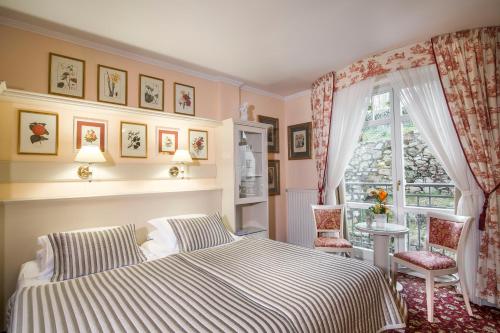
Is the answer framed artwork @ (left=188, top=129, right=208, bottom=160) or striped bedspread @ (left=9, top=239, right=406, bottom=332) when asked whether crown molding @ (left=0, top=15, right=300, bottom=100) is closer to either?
framed artwork @ (left=188, top=129, right=208, bottom=160)

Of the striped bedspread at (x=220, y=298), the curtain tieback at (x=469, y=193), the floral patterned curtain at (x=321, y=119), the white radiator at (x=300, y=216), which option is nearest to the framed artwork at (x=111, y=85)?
the striped bedspread at (x=220, y=298)

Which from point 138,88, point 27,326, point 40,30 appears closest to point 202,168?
point 138,88

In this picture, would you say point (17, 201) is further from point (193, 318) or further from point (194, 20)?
point (194, 20)

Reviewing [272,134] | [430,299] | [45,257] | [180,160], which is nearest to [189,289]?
[45,257]

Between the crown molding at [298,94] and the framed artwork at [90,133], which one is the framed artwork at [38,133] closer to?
the framed artwork at [90,133]

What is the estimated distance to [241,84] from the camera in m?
3.66

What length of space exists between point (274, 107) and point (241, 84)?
79cm

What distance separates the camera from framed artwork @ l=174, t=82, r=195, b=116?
3098 mm

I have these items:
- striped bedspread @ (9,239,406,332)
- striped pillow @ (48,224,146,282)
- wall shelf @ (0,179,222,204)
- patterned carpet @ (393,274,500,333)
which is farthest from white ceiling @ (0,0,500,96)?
patterned carpet @ (393,274,500,333)

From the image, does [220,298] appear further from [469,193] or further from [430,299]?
[469,193]

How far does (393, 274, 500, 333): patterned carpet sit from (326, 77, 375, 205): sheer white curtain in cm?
146

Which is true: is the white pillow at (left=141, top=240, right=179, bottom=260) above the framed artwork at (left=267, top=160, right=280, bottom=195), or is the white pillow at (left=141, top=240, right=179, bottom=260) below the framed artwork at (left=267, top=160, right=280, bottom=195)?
below

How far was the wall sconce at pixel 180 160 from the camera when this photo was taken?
2916 mm

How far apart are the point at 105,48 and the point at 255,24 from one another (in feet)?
5.09
